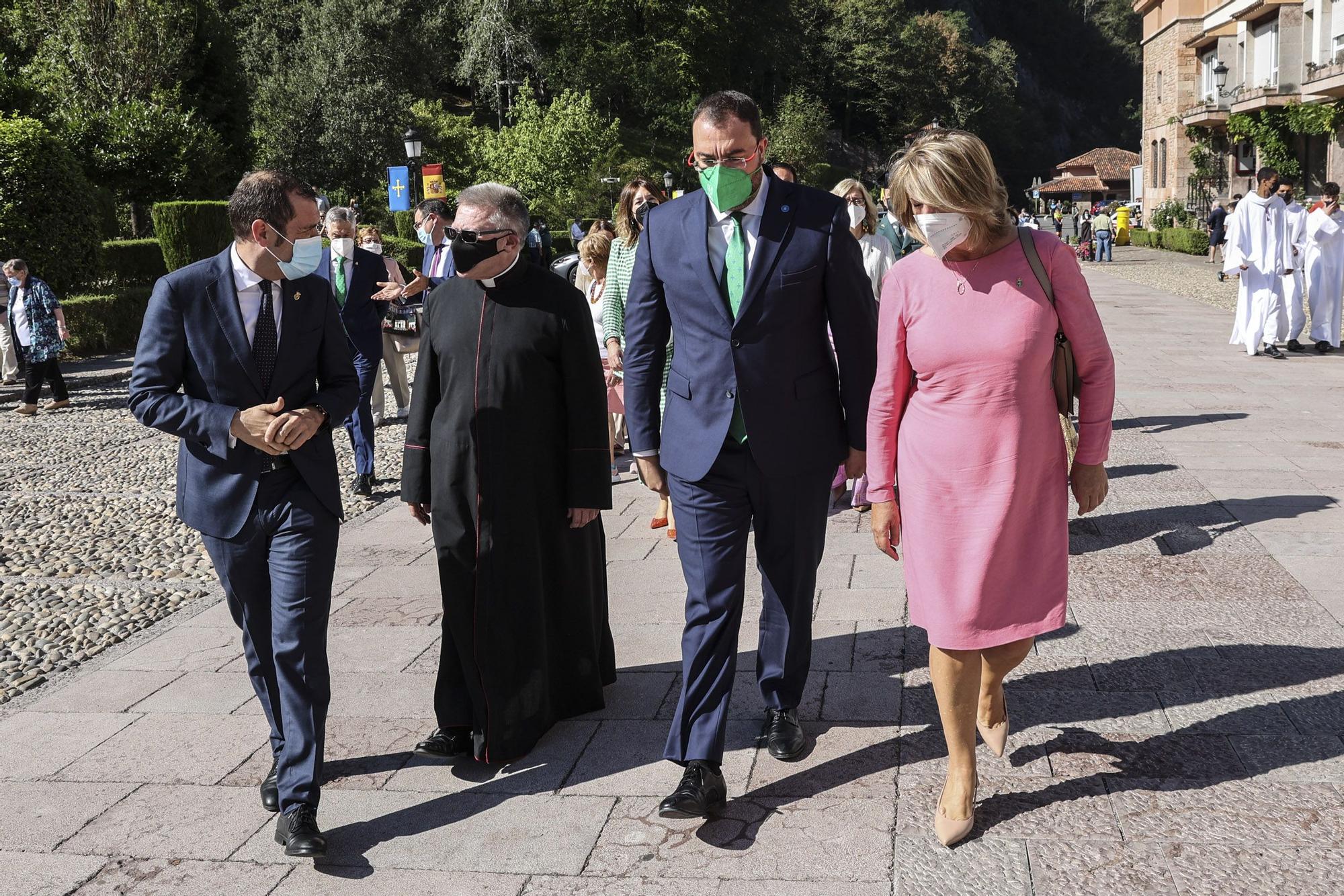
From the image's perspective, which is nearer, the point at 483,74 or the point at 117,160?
the point at 117,160

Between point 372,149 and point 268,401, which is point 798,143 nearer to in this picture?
point 372,149

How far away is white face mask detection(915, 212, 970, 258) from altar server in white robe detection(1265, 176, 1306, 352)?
11.9 metres

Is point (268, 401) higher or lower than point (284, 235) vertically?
lower

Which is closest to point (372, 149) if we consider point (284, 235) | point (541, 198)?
point (541, 198)

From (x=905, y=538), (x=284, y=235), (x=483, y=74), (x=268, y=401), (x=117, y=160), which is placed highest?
(x=483, y=74)

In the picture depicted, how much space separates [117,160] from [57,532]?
25.1 metres

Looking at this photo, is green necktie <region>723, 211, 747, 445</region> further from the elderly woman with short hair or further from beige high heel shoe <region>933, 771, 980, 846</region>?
the elderly woman with short hair

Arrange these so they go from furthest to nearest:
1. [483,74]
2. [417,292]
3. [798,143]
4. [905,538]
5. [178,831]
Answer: [798,143] → [483,74] → [417,292] → [178,831] → [905,538]

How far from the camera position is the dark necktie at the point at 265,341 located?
3.57 m

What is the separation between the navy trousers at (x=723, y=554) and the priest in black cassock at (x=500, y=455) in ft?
1.56

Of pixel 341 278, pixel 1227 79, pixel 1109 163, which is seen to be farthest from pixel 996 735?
pixel 1109 163

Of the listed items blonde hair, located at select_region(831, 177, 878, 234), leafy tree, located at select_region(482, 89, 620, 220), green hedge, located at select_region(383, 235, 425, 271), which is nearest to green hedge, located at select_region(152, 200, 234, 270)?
green hedge, located at select_region(383, 235, 425, 271)

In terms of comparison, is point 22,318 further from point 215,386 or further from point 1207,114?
point 1207,114

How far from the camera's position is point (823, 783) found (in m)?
3.68
